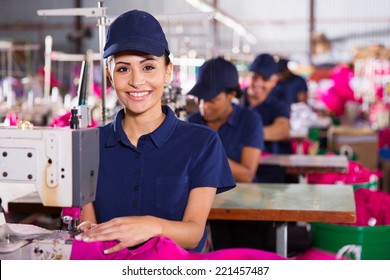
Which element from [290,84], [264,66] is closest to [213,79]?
[264,66]

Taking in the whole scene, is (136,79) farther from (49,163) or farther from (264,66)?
(264,66)

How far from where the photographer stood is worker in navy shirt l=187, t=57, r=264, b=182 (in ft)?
9.39

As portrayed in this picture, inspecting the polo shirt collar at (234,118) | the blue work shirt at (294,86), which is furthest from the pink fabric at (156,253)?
the blue work shirt at (294,86)

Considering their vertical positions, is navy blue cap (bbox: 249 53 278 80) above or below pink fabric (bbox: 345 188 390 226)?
above

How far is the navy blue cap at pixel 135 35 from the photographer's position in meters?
1.58

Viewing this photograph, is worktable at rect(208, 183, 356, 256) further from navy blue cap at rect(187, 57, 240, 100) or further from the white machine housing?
the white machine housing

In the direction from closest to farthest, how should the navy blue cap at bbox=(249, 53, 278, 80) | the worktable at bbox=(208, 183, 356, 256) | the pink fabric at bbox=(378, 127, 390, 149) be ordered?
the worktable at bbox=(208, 183, 356, 256) < the navy blue cap at bbox=(249, 53, 278, 80) < the pink fabric at bbox=(378, 127, 390, 149)

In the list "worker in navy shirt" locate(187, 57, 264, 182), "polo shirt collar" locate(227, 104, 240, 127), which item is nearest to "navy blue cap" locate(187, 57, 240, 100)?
"worker in navy shirt" locate(187, 57, 264, 182)

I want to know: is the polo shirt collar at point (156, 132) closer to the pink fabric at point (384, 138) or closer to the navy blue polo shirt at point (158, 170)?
the navy blue polo shirt at point (158, 170)

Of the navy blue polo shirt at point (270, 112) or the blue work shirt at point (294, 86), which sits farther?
the blue work shirt at point (294, 86)

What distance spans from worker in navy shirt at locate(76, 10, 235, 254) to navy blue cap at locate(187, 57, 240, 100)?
0.99 m

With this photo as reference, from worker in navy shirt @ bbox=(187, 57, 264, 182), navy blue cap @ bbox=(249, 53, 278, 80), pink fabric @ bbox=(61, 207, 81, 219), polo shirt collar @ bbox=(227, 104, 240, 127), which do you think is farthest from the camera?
navy blue cap @ bbox=(249, 53, 278, 80)

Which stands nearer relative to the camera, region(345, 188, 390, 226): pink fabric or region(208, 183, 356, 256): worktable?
region(208, 183, 356, 256): worktable

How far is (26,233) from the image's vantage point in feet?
5.12
